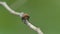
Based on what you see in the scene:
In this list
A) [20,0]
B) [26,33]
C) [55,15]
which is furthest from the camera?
→ [55,15]

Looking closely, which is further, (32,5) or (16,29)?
(32,5)

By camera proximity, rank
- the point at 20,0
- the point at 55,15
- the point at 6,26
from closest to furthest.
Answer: the point at 20,0 → the point at 6,26 → the point at 55,15

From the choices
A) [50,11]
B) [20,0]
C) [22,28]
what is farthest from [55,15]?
[20,0]

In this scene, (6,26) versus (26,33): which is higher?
(6,26)

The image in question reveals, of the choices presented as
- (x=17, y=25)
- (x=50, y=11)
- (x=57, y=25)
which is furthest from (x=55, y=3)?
(x=17, y=25)

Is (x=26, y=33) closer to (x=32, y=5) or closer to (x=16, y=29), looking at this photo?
(x=16, y=29)

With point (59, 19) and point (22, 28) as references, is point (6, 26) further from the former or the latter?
point (59, 19)

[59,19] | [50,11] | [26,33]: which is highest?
[50,11]
